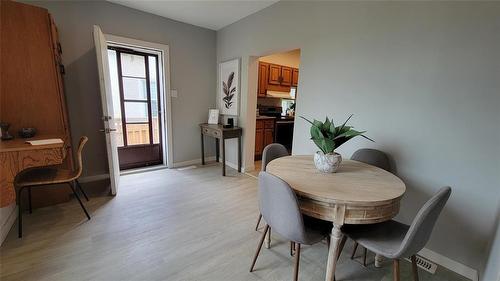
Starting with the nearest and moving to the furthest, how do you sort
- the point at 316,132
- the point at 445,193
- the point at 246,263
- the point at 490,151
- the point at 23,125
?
the point at 445,193, the point at 490,151, the point at 316,132, the point at 246,263, the point at 23,125

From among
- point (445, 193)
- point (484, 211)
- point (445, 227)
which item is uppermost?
point (445, 193)

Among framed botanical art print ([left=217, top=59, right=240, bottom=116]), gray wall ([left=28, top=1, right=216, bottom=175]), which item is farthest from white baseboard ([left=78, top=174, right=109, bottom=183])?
framed botanical art print ([left=217, top=59, right=240, bottom=116])

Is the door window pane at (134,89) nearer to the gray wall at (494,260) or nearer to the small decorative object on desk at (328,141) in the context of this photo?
the small decorative object on desk at (328,141)

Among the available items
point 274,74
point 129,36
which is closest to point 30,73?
point 129,36

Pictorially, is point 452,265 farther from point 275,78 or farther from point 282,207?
point 275,78

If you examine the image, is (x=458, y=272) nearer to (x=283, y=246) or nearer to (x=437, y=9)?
(x=283, y=246)

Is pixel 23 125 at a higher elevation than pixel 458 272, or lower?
higher

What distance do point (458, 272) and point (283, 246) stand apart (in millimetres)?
1337

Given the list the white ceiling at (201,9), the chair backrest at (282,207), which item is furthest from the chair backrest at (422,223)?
the white ceiling at (201,9)

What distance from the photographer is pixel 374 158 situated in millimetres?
1957

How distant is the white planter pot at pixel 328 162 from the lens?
1.58 metres

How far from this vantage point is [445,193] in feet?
3.64

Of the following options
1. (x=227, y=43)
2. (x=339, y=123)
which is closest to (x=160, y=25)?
(x=227, y=43)

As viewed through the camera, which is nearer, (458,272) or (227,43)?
(458,272)
